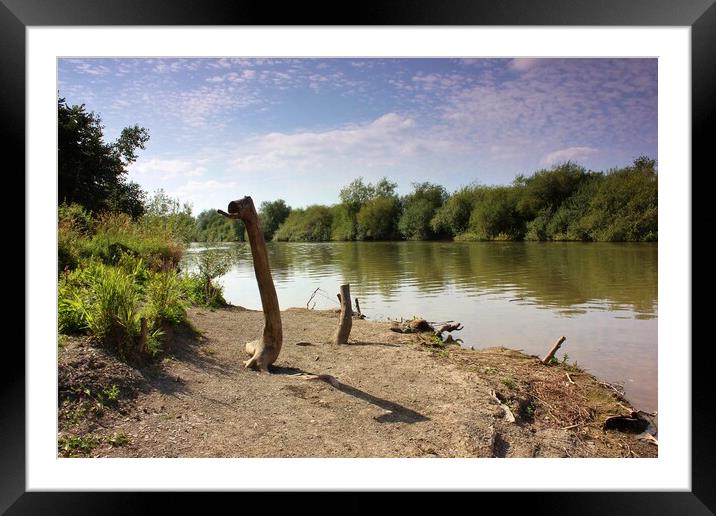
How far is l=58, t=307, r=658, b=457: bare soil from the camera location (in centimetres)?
325

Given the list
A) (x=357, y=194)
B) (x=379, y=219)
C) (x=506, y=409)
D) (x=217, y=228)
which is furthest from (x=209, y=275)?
(x=379, y=219)

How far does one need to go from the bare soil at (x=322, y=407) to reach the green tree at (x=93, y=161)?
6.70m

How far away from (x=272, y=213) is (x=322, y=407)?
64.0 feet

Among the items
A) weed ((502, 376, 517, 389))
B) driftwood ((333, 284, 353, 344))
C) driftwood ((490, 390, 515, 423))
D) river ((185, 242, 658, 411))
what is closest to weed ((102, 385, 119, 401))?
driftwood ((490, 390, 515, 423))

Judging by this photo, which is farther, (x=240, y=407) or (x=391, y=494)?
(x=240, y=407)

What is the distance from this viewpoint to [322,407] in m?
3.95

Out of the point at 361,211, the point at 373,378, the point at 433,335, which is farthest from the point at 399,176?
the point at 373,378

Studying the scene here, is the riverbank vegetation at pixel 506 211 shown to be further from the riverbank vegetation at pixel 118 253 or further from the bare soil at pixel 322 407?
the riverbank vegetation at pixel 118 253

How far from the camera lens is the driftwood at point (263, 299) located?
4.35 metres

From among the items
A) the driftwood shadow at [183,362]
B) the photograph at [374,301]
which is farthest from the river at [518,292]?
the driftwood shadow at [183,362]

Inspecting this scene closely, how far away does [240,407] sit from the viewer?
3805mm
